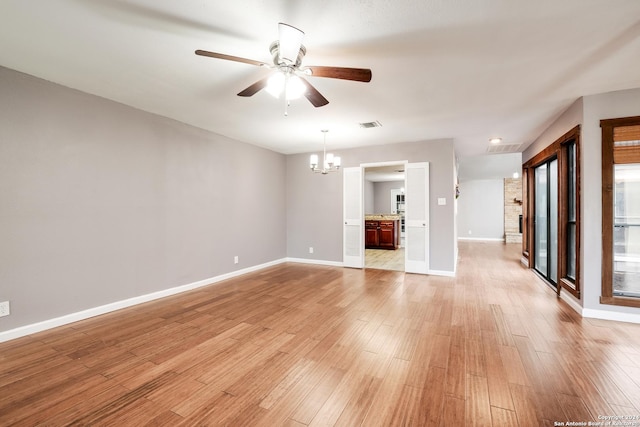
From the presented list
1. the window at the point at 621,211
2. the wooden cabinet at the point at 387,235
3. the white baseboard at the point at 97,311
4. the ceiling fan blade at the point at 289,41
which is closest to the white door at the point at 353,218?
the white baseboard at the point at 97,311

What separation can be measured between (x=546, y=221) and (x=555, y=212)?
493 mm

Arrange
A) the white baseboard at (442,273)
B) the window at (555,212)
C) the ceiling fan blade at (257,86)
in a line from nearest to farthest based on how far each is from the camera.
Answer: the ceiling fan blade at (257,86), the window at (555,212), the white baseboard at (442,273)

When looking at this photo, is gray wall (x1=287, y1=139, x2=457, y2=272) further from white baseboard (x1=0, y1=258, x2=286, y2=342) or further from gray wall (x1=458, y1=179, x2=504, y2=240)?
gray wall (x1=458, y1=179, x2=504, y2=240)

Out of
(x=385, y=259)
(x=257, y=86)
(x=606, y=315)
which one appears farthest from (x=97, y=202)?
(x=606, y=315)

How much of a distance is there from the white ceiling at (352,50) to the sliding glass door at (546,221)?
136 centimetres

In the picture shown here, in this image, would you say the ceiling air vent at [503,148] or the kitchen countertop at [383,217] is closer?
the ceiling air vent at [503,148]

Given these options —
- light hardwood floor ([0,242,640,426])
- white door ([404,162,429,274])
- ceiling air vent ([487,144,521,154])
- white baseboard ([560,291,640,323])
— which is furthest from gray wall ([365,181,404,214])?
white baseboard ([560,291,640,323])

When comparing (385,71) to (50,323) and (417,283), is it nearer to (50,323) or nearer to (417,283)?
(417,283)

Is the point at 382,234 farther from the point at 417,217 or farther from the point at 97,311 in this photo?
the point at 97,311

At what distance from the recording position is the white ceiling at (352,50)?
1.81 metres

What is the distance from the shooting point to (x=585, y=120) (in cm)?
316

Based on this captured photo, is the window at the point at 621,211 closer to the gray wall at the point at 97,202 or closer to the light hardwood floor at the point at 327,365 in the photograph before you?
the light hardwood floor at the point at 327,365

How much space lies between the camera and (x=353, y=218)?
19.1 feet

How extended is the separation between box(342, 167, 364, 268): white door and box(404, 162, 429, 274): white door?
97 centimetres
